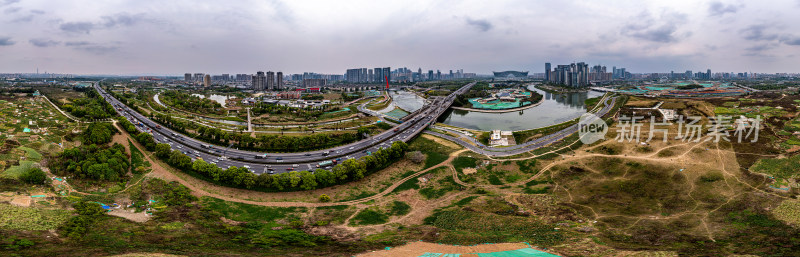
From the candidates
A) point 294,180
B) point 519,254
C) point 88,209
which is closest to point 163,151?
point 88,209

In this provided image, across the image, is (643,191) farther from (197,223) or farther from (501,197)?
(197,223)

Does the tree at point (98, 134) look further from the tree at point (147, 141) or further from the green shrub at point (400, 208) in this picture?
the green shrub at point (400, 208)

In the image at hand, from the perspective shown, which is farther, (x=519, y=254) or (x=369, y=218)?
(x=369, y=218)

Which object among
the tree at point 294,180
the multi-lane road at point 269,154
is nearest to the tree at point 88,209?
the multi-lane road at point 269,154

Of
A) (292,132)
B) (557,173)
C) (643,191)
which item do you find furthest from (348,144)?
(643,191)

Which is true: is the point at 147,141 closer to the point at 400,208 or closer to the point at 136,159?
the point at 136,159

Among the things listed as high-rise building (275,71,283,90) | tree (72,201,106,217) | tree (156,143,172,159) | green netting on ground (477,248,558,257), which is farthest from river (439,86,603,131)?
high-rise building (275,71,283,90)
